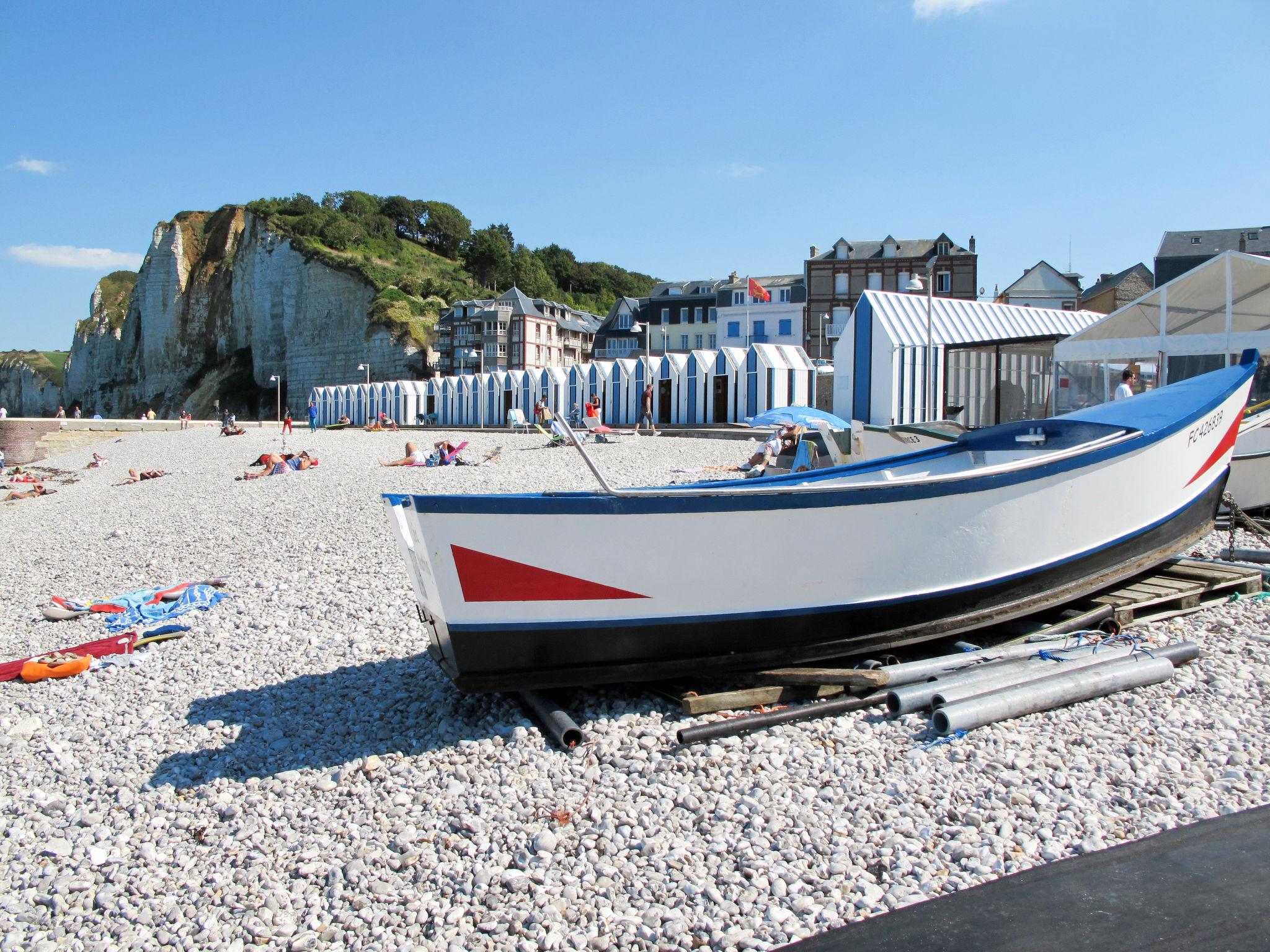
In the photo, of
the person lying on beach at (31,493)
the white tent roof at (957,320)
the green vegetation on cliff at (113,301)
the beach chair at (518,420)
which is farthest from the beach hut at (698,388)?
the green vegetation on cliff at (113,301)

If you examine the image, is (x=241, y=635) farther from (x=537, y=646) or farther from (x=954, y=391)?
(x=954, y=391)

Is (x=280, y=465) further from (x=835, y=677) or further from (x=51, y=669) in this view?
(x=835, y=677)

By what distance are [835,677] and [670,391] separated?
26.7 m

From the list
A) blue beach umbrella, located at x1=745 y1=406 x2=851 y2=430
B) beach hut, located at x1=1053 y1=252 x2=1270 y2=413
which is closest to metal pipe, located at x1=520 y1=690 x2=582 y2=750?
blue beach umbrella, located at x1=745 y1=406 x2=851 y2=430

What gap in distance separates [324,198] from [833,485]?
114957 millimetres

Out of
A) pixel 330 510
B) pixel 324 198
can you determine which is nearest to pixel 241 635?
pixel 330 510

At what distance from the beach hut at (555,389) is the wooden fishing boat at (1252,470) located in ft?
88.8

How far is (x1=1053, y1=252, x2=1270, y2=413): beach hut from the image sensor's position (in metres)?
14.4

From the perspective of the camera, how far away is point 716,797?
389 cm

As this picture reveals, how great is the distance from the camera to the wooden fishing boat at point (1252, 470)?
9.69 metres

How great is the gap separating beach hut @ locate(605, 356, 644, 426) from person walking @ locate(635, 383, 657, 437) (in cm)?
43

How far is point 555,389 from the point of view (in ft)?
116

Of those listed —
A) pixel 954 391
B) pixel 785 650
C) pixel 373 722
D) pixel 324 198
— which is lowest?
pixel 373 722

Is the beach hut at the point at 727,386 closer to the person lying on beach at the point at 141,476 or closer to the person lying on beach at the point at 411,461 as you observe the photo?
→ the person lying on beach at the point at 411,461
